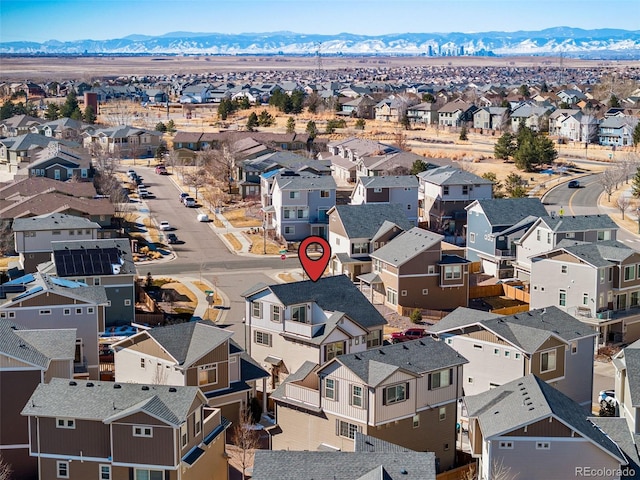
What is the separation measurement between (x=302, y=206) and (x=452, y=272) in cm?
1679

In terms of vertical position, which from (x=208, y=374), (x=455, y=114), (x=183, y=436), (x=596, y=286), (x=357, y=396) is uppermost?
(x=455, y=114)

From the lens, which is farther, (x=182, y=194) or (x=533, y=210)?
(x=182, y=194)

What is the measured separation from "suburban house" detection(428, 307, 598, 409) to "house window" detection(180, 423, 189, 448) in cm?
1142

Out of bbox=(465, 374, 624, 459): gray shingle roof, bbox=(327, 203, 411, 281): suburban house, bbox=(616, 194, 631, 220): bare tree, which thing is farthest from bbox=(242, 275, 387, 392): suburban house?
bbox=(616, 194, 631, 220): bare tree

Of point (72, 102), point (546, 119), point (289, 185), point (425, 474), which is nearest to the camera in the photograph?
point (425, 474)

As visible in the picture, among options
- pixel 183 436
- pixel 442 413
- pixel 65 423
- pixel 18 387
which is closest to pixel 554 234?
pixel 442 413

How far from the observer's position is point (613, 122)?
10425 cm

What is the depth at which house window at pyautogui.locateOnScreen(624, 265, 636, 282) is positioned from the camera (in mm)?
41906

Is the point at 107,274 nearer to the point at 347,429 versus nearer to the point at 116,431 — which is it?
the point at 347,429

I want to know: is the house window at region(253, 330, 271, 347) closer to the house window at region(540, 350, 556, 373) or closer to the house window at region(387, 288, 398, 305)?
the house window at region(540, 350, 556, 373)

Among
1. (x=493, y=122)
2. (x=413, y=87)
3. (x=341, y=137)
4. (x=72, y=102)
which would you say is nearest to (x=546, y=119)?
(x=493, y=122)

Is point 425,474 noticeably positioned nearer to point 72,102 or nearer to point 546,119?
point 546,119

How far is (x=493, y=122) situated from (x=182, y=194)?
51.8 m

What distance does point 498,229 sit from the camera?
52.2 meters
